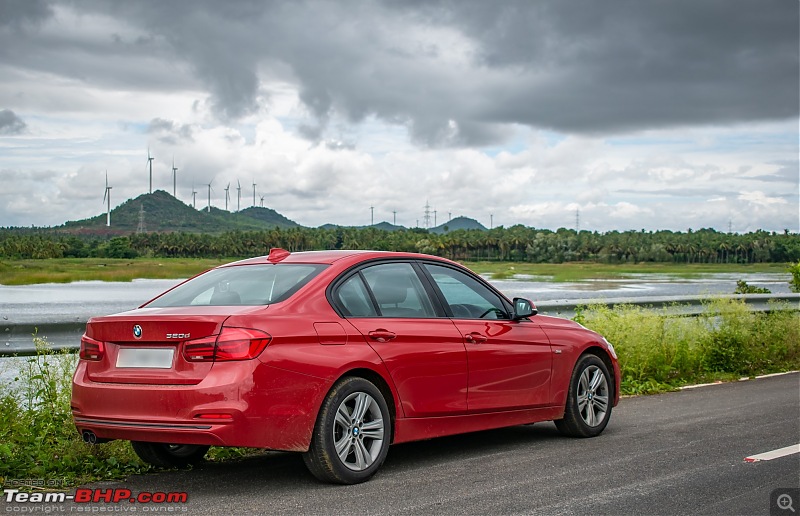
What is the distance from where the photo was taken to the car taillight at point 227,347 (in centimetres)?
576

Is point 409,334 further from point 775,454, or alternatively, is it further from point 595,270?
point 595,270

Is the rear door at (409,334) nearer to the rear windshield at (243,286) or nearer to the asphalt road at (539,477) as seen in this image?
the rear windshield at (243,286)

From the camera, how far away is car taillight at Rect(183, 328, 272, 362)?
5.76m

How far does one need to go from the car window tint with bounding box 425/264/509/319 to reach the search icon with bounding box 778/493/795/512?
2637mm

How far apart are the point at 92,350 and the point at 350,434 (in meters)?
1.78

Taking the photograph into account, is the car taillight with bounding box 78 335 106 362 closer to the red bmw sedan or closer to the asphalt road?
the red bmw sedan

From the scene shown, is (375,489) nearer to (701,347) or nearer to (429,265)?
(429,265)

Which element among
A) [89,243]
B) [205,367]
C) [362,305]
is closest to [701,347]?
[362,305]

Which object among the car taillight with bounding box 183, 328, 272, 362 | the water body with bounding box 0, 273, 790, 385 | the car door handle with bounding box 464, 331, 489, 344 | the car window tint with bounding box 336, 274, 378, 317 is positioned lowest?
the water body with bounding box 0, 273, 790, 385

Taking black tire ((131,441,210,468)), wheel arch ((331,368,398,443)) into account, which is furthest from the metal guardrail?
wheel arch ((331,368,398,443))

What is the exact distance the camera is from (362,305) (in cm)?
671

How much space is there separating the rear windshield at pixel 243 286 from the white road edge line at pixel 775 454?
3.53 meters

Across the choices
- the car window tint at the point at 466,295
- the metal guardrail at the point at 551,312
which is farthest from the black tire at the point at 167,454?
the metal guardrail at the point at 551,312

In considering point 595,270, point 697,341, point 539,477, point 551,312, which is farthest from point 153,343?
point 595,270
